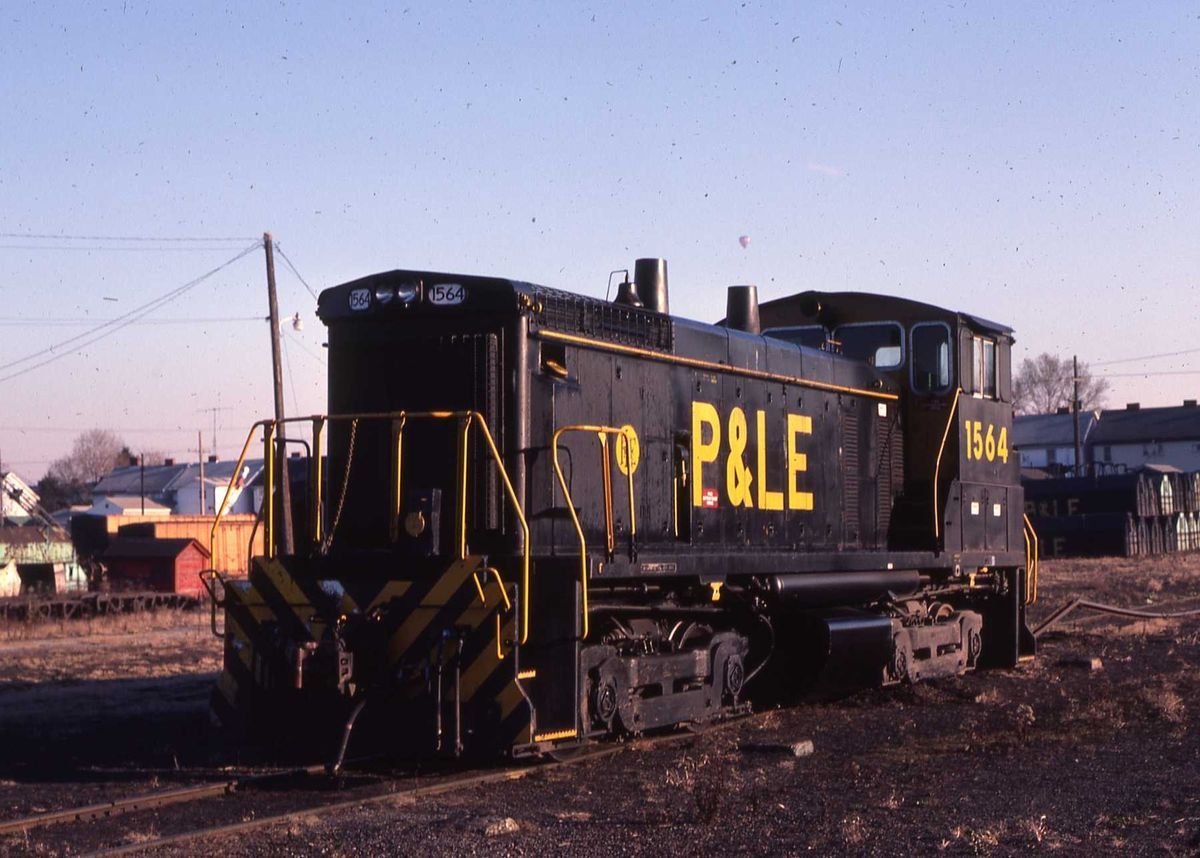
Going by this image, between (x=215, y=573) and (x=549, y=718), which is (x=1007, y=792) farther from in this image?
(x=215, y=573)

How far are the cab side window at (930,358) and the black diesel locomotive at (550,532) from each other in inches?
42.8

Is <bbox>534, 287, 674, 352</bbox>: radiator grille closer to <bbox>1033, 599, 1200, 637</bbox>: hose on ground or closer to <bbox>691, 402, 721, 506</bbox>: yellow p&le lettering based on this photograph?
<bbox>691, 402, 721, 506</bbox>: yellow p&le lettering

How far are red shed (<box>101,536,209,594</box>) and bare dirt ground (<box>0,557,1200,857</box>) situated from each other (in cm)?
2049

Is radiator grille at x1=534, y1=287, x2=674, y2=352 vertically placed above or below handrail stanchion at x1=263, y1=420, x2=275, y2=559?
above

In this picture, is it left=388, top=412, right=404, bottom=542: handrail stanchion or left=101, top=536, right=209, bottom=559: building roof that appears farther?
left=101, top=536, right=209, bottom=559: building roof

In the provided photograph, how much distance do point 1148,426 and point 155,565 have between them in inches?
2774

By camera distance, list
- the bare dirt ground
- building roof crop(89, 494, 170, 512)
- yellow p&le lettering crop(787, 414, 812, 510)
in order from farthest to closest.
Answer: building roof crop(89, 494, 170, 512) → yellow p&le lettering crop(787, 414, 812, 510) → the bare dirt ground

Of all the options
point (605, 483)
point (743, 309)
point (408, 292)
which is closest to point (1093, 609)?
point (743, 309)

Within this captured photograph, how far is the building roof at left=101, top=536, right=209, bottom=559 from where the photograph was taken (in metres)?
34.8

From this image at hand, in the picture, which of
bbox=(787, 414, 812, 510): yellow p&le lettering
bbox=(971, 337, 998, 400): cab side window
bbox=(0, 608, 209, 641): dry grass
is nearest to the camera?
bbox=(787, 414, 812, 510): yellow p&le lettering

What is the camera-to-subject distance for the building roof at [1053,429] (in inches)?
3494

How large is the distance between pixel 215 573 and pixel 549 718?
2.39 metres

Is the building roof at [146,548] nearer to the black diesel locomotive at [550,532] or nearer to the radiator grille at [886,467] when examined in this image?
the radiator grille at [886,467]

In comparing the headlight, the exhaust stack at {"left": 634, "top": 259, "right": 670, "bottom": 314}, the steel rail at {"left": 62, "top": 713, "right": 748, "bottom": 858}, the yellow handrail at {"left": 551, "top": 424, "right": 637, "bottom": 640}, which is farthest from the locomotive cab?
the headlight
